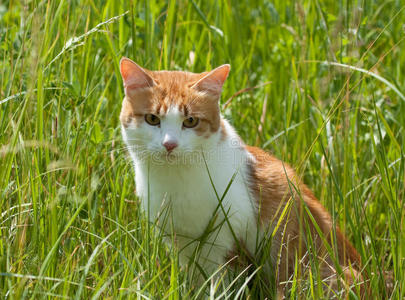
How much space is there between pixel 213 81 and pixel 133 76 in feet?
1.17

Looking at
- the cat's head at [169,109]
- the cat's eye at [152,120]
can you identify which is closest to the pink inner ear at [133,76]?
the cat's head at [169,109]

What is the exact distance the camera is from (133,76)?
8.27ft

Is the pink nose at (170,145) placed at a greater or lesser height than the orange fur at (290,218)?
greater

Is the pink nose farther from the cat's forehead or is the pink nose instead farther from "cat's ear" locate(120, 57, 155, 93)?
"cat's ear" locate(120, 57, 155, 93)

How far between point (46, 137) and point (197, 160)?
26.2 inches

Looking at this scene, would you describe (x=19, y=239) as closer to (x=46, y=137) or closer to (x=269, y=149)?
(x=46, y=137)

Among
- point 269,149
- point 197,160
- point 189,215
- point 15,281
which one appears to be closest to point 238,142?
point 197,160

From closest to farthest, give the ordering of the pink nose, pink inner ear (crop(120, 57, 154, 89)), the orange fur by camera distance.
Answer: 1. the pink nose
2. pink inner ear (crop(120, 57, 154, 89))
3. the orange fur

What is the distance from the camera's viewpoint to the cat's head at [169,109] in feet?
8.13

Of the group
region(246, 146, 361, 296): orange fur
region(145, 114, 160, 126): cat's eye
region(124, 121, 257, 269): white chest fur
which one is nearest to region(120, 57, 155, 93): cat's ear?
region(145, 114, 160, 126): cat's eye

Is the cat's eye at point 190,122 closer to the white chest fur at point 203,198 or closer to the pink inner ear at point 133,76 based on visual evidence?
the white chest fur at point 203,198

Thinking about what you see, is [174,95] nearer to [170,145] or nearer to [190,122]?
[190,122]

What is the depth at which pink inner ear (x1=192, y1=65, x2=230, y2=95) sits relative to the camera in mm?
2502

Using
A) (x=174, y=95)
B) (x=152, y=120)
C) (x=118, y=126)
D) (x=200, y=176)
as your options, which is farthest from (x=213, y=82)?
(x=118, y=126)
